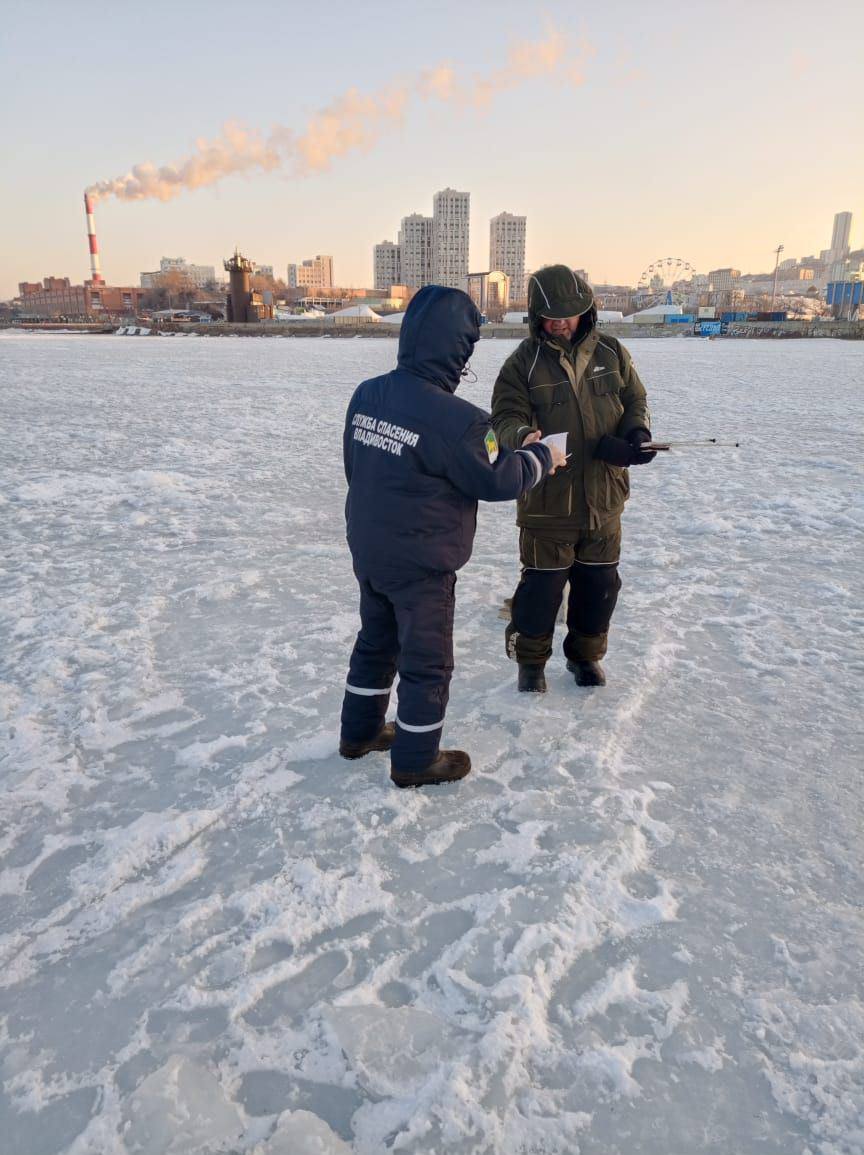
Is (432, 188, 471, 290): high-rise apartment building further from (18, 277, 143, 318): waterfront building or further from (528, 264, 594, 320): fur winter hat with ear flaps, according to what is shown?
(528, 264, 594, 320): fur winter hat with ear flaps

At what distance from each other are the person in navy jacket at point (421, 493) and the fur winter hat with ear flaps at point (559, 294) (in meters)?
0.67

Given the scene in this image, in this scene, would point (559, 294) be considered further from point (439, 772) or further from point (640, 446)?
point (439, 772)

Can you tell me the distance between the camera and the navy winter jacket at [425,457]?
235cm

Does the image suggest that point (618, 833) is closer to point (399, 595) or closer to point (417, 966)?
point (417, 966)

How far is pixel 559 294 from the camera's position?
3.03 meters

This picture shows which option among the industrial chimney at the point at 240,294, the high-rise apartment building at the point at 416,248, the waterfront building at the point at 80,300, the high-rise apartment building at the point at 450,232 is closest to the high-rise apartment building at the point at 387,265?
the high-rise apartment building at the point at 416,248

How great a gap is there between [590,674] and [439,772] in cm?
111

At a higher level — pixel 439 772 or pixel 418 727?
pixel 418 727

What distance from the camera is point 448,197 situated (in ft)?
479

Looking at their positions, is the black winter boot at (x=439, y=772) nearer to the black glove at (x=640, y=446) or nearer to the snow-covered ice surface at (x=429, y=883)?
the snow-covered ice surface at (x=429, y=883)

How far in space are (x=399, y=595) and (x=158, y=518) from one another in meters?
4.43

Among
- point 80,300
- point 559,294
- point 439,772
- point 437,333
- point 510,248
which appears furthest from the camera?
point 510,248

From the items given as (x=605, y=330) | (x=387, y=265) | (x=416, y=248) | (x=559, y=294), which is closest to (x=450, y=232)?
(x=416, y=248)

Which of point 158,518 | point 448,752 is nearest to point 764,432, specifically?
point 158,518
